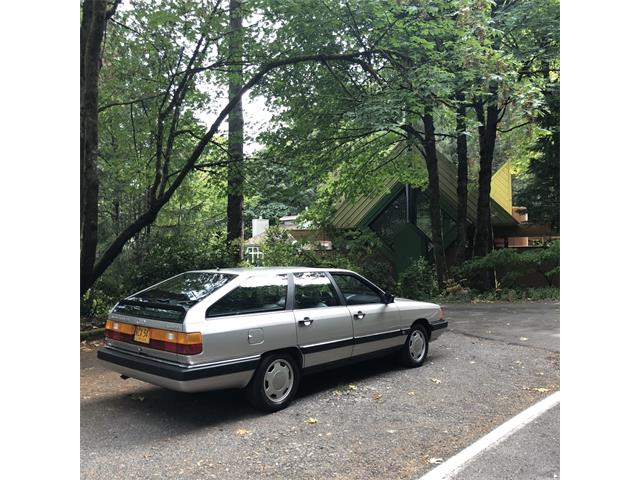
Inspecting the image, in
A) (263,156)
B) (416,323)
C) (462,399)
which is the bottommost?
(462,399)

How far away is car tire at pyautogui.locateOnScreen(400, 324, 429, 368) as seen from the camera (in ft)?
23.1

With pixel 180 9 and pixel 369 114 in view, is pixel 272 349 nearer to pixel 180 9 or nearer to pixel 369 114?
pixel 369 114

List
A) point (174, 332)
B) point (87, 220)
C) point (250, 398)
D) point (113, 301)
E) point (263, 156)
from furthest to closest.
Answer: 1. point (263, 156)
2. point (113, 301)
3. point (87, 220)
4. point (250, 398)
5. point (174, 332)

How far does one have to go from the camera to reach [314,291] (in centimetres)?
609

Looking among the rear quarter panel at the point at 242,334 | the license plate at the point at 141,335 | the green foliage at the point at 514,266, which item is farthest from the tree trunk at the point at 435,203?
the license plate at the point at 141,335

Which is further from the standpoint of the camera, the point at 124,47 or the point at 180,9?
the point at 124,47

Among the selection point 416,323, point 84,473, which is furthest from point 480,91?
point 84,473

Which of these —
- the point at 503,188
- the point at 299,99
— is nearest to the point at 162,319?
the point at 299,99

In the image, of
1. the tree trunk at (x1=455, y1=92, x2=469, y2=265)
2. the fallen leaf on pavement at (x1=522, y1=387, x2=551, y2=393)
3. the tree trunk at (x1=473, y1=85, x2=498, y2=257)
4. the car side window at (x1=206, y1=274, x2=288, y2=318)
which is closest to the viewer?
the car side window at (x1=206, y1=274, x2=288, y2=318)

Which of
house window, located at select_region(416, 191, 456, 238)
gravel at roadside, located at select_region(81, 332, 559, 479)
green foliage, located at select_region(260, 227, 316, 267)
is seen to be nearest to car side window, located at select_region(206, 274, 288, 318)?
gravel at roadside, located at select_region(81, 332, 559, 479)

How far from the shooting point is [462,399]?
18.6ft

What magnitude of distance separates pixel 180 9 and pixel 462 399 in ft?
28.3

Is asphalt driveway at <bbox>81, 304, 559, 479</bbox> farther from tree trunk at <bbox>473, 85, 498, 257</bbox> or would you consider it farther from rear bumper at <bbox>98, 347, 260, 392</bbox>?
tree trunk at <bbox>473, 85, 498, 257</bbox>

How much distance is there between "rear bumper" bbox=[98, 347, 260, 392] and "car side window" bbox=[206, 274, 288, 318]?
0.51 metres
